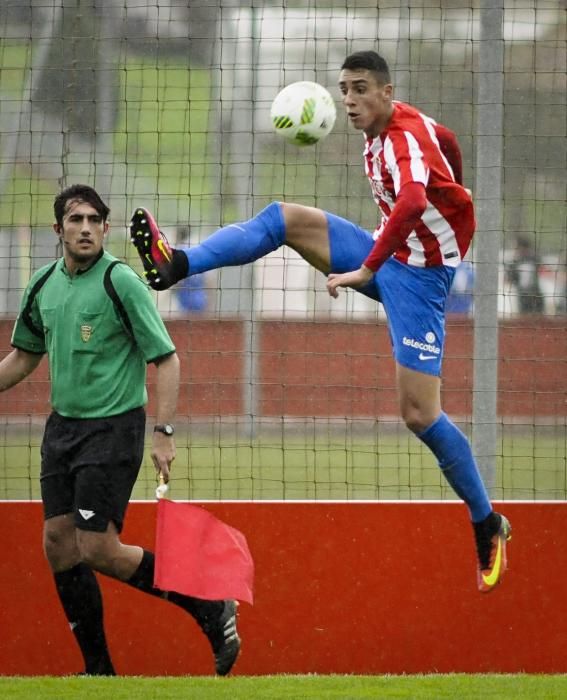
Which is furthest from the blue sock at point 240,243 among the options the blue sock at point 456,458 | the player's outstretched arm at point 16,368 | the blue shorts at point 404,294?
the player's outstretched arm at point 16,368

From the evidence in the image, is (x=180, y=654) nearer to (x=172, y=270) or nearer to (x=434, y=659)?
(x=434, y=659)

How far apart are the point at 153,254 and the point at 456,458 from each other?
1761mm

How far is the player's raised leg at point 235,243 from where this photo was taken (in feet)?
19.8

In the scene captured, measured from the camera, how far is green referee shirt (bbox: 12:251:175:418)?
6641 millimetres

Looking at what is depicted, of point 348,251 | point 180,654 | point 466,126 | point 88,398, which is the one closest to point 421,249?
point 348,251

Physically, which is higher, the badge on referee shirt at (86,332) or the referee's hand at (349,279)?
the referee's hand at (349,279)

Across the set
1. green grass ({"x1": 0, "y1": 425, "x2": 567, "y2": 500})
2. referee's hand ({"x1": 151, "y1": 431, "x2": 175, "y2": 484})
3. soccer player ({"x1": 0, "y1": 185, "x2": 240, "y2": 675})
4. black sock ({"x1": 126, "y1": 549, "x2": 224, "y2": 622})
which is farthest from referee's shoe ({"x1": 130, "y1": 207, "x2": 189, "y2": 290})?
green grass ({"x1": 0, "y1": 425, "x2": 567, "y2": 500})

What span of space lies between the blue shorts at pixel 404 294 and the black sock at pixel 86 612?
6.40 ft

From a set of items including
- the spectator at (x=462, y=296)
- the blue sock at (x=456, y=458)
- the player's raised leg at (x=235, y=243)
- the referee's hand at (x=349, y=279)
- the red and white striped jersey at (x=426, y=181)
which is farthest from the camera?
the spectator at (x=462, y=296)

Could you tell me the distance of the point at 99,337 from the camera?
6.75 metres

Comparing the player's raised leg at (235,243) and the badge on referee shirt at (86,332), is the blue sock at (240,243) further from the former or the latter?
the badge on referee shirt at (86,332)

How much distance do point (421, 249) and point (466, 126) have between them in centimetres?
601

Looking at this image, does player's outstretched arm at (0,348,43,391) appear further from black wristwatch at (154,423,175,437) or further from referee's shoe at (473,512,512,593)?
referee's shoe at (473,512,512,593)

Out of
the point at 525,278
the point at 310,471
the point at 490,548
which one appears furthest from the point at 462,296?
the point at 310,471
